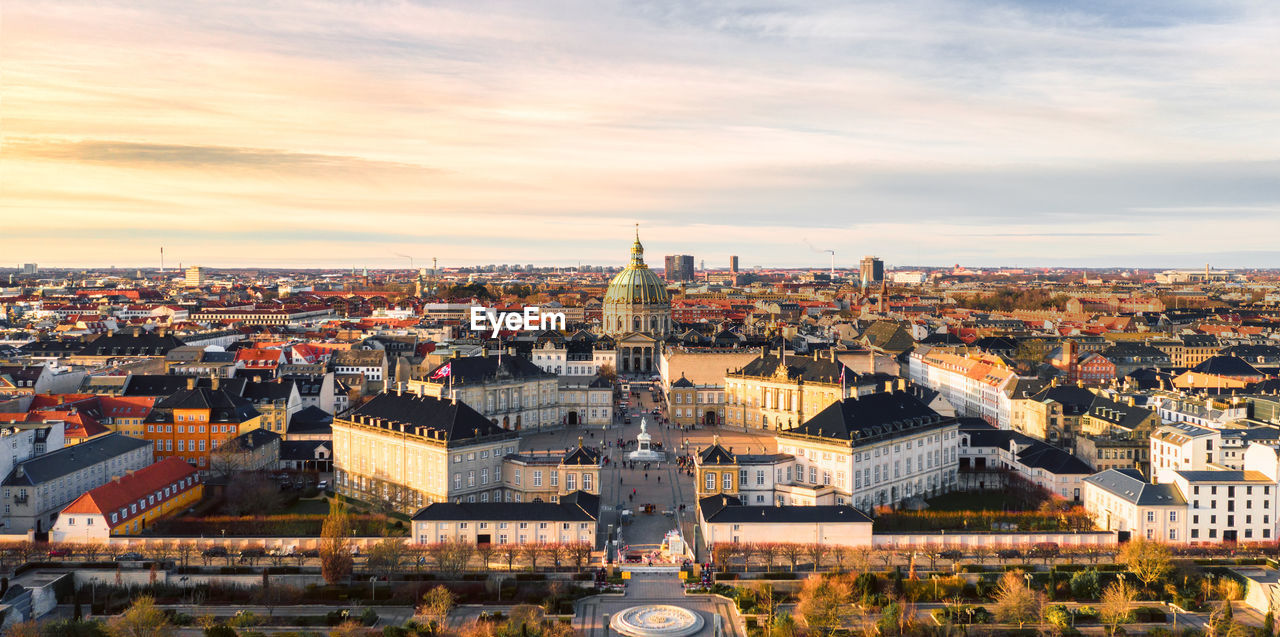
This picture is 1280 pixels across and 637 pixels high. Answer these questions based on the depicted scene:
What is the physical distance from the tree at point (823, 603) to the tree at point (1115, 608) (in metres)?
13.4

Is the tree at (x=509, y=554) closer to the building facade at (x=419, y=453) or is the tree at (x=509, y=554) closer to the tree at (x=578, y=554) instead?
the tree at (x=578, y=554)

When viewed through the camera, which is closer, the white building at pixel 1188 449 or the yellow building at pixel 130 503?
the yellow building at pixel 130 503

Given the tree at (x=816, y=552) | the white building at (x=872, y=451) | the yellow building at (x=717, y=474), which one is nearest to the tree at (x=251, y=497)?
the yellow building at (x=717, y=474)

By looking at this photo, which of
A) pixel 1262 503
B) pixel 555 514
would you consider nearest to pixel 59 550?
pixel 555 514

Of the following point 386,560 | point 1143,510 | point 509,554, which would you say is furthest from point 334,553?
point 1143,510

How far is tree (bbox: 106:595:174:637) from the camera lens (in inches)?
1845

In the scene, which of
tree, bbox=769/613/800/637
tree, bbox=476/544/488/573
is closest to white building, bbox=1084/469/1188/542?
tree, bbox=769/613/800/637

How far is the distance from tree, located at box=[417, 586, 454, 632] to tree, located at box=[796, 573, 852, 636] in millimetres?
18492

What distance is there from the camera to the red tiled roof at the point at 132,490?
203 ft

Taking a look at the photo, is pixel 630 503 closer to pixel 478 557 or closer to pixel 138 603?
pixel 478 557

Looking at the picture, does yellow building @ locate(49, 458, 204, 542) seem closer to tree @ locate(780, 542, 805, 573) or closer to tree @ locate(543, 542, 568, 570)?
tree @ locate(543, 542, 568, 570)

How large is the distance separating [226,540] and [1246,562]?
211 ft

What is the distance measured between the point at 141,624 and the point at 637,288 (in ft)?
412

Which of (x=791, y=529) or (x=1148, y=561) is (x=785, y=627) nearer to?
(x=791, y=529)
